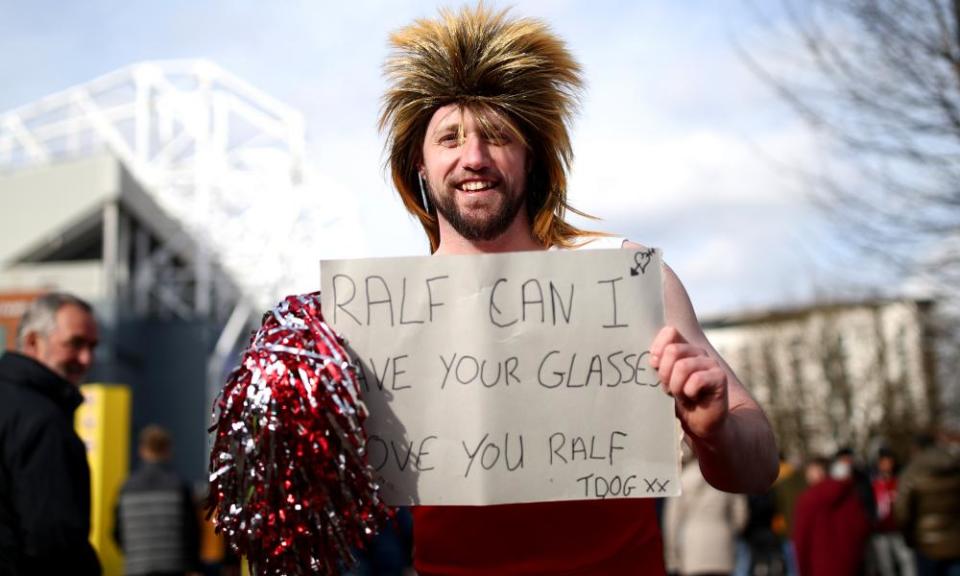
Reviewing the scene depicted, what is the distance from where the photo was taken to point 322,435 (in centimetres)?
219

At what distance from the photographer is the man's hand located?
2.21 meters

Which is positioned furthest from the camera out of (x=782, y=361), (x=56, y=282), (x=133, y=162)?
(x=782, y=361)

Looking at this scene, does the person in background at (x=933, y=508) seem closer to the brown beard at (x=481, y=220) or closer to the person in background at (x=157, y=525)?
the person in background at (x=157, y=525)

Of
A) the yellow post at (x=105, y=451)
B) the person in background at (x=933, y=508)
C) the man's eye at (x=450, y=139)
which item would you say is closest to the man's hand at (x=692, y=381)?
the man's eye at (x=450, y=139)

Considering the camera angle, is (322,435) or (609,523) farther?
(609,523)

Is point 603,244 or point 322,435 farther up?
point 603,244

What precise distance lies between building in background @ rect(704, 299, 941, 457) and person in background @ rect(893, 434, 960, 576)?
38.1m

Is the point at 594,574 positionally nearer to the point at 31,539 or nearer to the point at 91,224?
the point at 31,539

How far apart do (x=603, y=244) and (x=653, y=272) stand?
0.88 feet

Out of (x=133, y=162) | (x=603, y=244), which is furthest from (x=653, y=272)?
(x=133, y=162)

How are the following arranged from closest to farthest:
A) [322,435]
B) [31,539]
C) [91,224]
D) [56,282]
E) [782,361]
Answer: [322,435]
[31,539]
[56,282]
[91,224]
[782,361]

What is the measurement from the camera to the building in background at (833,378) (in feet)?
162

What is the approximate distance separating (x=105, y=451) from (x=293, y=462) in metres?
10.5

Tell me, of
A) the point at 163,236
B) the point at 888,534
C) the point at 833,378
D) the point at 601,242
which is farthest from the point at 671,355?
the point at 833,378
